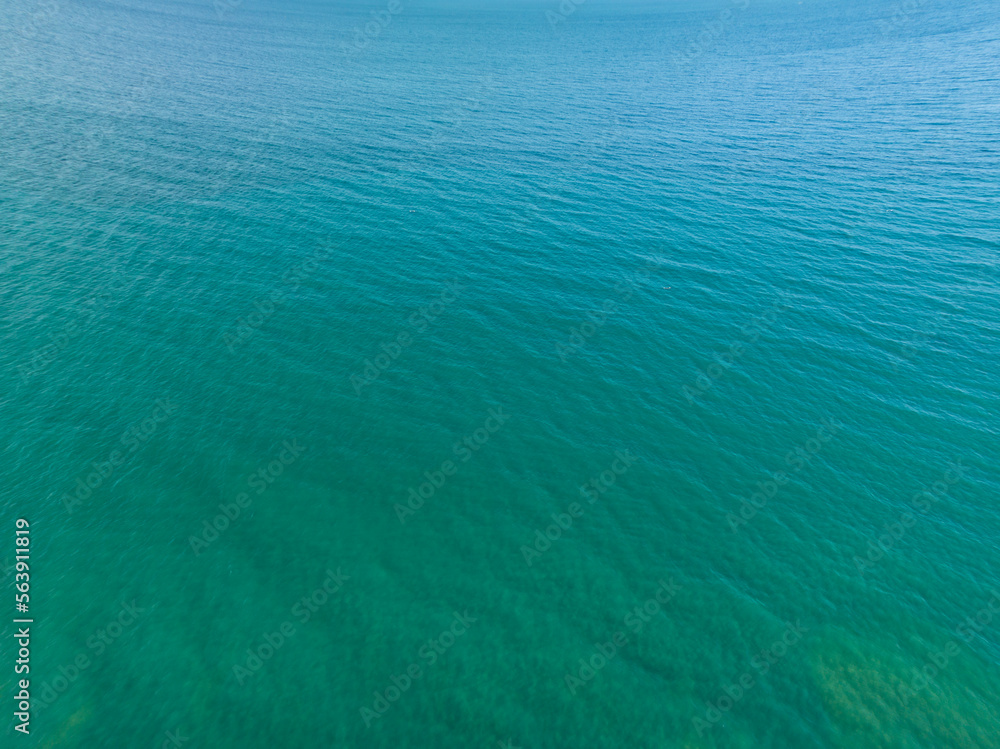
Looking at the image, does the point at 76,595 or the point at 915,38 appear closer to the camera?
the point at 76,595

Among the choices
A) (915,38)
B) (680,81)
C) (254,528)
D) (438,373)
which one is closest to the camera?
(254,528)

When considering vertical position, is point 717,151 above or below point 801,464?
above

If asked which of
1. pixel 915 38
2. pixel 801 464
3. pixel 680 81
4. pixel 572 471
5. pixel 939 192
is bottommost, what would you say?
pixel 572 471

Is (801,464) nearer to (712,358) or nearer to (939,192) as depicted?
(712,358)

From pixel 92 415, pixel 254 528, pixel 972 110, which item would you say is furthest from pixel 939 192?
pixel 92 415

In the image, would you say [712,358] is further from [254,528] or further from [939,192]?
[939,192]

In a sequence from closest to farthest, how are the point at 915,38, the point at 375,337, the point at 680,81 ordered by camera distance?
the point at 375,337 → the point at 680,81 → the point at 915,38
